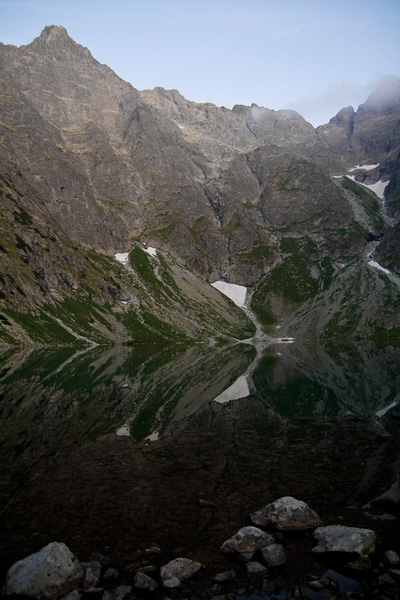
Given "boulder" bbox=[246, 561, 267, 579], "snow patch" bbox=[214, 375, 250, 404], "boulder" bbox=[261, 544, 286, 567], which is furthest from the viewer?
"snow patch" bbox=[214, 375, 250, 404]

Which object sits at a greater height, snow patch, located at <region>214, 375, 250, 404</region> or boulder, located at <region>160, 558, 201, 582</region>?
boulder, located at <region>160, 558, 201, 582</region>

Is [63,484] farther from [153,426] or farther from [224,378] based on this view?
[224,378]

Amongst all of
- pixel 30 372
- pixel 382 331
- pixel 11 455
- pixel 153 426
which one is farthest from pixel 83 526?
pixel 382 331

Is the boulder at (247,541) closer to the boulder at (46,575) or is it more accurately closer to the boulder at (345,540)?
the boulder at (345,540)

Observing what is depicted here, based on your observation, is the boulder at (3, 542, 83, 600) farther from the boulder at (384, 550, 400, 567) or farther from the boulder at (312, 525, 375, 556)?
the boulder at (384, 550, 400, 567)

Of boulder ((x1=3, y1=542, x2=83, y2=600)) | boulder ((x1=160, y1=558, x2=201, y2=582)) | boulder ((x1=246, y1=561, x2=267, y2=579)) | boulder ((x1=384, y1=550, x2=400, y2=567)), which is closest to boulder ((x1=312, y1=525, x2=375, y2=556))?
boulder ((x1=384, y1=550, x2=400, y2=567))

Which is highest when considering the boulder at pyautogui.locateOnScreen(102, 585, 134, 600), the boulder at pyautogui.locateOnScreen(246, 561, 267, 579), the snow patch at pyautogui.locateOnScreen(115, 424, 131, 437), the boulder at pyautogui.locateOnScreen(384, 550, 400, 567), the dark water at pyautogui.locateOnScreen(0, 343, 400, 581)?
the boulder at pyautogui.locateOnScreen(384, 550, 400, 567)
